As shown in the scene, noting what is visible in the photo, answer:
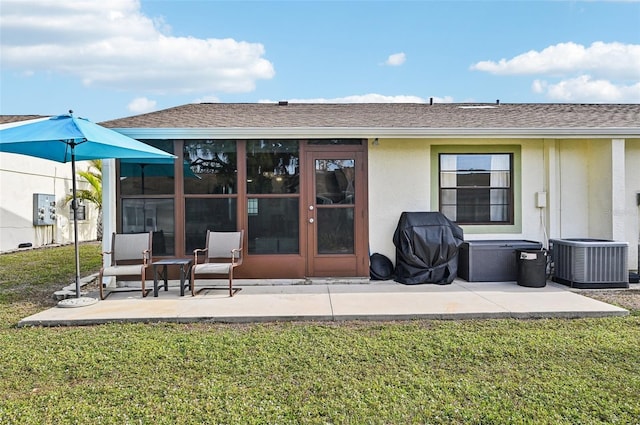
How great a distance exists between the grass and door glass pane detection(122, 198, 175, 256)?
7.45 feet

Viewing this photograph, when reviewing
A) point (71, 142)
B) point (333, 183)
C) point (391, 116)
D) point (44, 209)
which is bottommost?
point (44, 209)

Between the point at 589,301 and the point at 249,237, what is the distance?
193 inches

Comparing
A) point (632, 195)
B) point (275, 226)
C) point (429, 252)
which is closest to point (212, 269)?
point (275, 226)

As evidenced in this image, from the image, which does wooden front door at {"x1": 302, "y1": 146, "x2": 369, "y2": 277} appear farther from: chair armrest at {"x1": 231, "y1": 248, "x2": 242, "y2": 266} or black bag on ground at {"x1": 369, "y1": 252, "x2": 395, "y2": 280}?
chair armrest at {"x1": 231, "y1": 248, "x2": 242, "y2": 266}

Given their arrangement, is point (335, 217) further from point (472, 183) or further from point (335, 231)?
point (472, 183)

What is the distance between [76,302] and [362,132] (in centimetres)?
469

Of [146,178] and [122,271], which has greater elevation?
[146,178]

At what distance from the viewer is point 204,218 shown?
22.8 feet

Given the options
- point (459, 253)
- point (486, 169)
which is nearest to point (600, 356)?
point (459, 253)

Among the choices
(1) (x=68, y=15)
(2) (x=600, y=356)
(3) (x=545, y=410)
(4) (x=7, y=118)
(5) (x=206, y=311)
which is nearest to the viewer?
(3) (x=545, y=410)

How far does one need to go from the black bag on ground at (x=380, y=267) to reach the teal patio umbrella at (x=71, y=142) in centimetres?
379

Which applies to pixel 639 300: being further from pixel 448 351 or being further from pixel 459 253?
pixel 448 351

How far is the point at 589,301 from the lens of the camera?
551cm

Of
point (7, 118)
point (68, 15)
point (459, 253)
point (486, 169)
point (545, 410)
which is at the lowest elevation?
point (545, 410)
